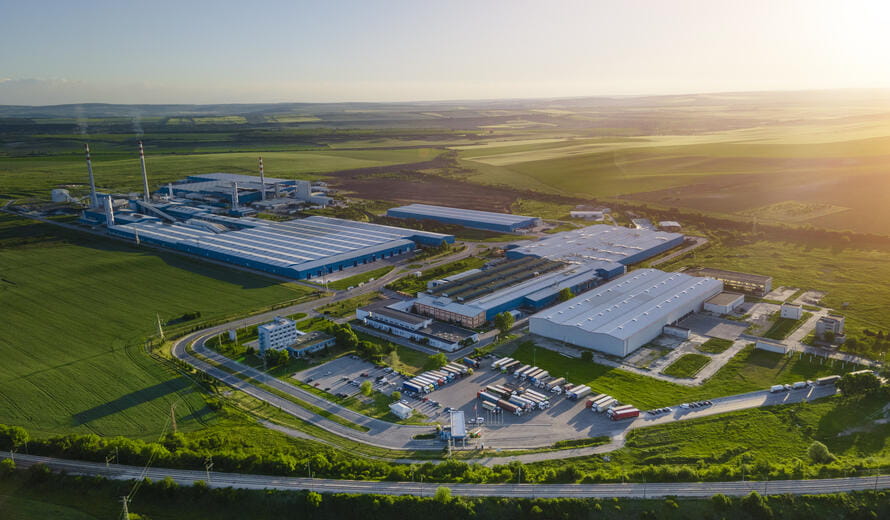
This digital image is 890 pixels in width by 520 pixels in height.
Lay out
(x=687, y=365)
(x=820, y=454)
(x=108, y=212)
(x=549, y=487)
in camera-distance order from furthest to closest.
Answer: (x=108, y=212) < (x=687, y=365) < (x=820, y=454) < (x=549, y=487)

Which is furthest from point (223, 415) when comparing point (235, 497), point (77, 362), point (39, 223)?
point (39, 223)

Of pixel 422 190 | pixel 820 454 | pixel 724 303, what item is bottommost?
pixel 820 454

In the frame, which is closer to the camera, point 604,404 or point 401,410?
point 401,410

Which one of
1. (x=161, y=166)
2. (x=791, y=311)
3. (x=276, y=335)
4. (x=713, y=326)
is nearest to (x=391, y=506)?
(x=276, y=335)

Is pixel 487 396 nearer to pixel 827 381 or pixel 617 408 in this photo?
pixel 617 408

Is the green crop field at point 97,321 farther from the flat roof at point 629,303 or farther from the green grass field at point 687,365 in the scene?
the green grass field at point 687,365

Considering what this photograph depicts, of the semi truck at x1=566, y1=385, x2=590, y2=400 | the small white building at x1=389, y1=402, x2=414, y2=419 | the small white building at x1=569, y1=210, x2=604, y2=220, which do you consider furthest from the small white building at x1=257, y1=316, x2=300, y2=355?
the small white building at x1=569, y1=210, x2=604, y2=220

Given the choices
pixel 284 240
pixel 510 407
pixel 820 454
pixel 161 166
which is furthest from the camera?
pixel 161 166

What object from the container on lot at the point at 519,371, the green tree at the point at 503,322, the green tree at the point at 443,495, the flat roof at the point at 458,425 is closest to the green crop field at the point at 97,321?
the flat roof at the point at 458,425

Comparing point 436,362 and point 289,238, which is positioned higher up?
point 289,238

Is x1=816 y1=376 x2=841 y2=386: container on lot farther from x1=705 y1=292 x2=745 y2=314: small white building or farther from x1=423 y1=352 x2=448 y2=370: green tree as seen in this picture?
x1=423 y1=352 x2=448 y2=370: green tree
